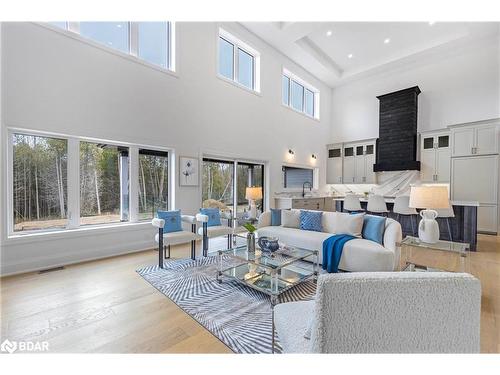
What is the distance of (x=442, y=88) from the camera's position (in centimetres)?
668

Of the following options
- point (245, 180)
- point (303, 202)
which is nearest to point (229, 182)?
point (245, 180)

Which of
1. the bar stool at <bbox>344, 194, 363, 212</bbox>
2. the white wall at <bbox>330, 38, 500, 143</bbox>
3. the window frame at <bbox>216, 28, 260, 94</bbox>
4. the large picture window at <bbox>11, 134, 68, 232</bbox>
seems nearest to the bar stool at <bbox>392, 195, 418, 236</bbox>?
the bar stool at <bbox>344, 194, 363, 212</bbox>

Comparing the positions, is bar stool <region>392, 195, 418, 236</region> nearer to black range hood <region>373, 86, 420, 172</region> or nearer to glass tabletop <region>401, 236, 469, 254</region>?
glass tabletop <region>401, 236, 469, 254</region>

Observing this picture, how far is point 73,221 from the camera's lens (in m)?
3.64

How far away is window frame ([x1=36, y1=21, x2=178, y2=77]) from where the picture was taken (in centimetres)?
349

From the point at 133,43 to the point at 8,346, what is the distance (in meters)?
A: 4.47

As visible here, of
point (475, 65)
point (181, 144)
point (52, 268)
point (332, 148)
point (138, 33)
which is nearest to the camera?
point (52, 268)

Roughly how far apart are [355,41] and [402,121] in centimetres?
266

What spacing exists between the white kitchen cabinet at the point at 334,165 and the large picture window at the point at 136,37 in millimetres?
6197

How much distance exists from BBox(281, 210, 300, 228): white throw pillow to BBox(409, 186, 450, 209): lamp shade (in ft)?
5.85

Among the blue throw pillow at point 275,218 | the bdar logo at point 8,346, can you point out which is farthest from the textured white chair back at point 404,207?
the bdar logo at point 8,346

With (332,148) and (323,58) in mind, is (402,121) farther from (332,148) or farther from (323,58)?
(323,58)

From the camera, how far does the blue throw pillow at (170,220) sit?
145 inches
